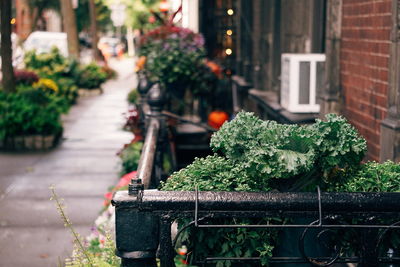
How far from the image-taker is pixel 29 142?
43.8 ft

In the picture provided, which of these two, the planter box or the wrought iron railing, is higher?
the wrought iron railing

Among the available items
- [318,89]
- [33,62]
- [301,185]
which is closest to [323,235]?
[301,185]

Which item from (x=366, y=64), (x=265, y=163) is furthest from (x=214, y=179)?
(x=366, y=64)

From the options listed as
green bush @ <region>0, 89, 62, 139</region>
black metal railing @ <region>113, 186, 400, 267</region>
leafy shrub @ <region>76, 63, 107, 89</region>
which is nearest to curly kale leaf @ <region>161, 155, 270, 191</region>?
black metal railing @ <region>113, 186, 400, 267</region>

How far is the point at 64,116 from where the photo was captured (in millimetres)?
19125

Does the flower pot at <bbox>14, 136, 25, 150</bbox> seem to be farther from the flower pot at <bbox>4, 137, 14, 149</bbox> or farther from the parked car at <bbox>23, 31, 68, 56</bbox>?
the parked car at <bbox>23, 31, 68, 56</bbox>

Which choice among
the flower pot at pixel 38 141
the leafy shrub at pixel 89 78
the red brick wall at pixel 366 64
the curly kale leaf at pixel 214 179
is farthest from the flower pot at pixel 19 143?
the leafy shrub at pixel 89 78

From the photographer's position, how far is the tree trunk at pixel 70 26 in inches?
1051

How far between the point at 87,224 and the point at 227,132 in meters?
5.20

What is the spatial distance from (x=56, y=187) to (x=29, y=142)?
3832 mm

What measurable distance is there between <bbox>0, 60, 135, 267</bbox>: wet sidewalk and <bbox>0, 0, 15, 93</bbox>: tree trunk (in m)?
1.61

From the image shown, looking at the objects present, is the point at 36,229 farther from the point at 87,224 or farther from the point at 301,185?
the point at 301,185

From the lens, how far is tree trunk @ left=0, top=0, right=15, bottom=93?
1416cm

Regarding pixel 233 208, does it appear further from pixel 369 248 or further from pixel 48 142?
pixel 48 142
